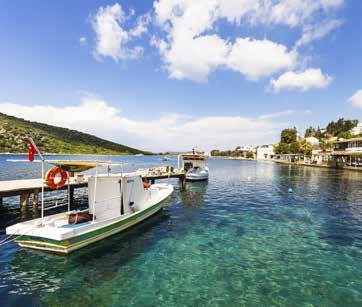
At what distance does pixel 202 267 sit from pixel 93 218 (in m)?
7.57

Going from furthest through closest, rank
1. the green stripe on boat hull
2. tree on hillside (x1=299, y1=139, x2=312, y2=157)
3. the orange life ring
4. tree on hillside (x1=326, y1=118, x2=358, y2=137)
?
tree on hillside (x1=326, y1=118, x2=358, y2=137)
tree on hillside (x1=299, y1=139, x2=312, y2=157)
the orange life ring
the green stripe on boat hull

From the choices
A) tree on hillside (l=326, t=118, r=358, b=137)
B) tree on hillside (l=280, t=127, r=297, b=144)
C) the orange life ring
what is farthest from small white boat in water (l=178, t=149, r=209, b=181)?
tree on hillside (l=326, t=118, r=358, b=137)

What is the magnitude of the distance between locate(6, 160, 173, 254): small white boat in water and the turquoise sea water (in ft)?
2.26

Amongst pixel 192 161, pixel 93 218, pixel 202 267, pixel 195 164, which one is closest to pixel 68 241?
pixel 93 218

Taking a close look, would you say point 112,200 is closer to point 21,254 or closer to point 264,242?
point 21,254

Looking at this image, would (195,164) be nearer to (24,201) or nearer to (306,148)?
(24,201)

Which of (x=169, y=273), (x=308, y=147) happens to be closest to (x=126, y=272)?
(x=169, y=273)

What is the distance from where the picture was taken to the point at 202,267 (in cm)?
1248

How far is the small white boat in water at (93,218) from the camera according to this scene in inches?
527

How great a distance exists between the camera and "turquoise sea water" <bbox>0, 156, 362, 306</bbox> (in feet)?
32.7

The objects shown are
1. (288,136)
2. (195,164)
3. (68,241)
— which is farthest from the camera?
(288,136)

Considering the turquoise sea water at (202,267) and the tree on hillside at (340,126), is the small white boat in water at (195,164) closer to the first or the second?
the turquoise sea water at (202,267)

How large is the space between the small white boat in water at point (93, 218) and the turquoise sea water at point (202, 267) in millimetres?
689

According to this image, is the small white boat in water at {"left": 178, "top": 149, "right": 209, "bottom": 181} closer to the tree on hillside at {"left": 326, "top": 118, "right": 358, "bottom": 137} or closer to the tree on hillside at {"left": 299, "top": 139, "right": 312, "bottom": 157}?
the tree on hillside at {"left": 299, "top": 139, "right": 312, "bottom": 157}
